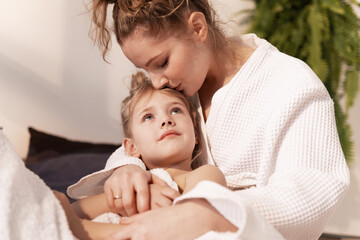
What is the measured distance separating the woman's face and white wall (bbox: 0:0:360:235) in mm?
1271

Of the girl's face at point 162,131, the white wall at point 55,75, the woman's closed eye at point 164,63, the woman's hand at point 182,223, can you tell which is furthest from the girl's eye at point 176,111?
the white wall at point 55,75

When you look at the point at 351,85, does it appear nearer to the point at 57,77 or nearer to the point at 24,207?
the point at 57,77

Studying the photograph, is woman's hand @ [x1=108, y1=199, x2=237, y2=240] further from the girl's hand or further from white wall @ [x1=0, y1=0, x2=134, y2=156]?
white wall @ [x1=0, y1=0, x2=134, y2=156]

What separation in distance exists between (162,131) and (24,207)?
496 mm

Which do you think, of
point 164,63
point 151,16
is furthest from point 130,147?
point 151,16

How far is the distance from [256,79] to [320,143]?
0.91 feet

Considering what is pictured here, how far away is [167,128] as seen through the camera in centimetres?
116

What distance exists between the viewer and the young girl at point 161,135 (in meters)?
1.11

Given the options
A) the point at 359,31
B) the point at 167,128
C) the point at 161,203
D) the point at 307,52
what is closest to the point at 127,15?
the point at 167,128

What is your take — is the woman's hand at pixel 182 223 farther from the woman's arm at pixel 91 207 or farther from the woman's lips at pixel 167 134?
the woman's lips at pixel 167 134

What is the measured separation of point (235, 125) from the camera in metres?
1.19

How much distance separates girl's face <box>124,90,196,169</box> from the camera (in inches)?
45.8

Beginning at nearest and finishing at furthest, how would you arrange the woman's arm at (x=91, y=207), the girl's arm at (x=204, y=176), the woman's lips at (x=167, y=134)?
1. the girl's arm at (x=204, y=176)
2. the woman's arm at (x=91, y=207)
3. the woman's lips at (x=167, y=134)

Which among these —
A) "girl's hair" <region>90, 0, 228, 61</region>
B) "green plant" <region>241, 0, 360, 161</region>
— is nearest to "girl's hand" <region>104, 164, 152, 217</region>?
"girl's hair" <region>90, 0, 228, 61</region>
